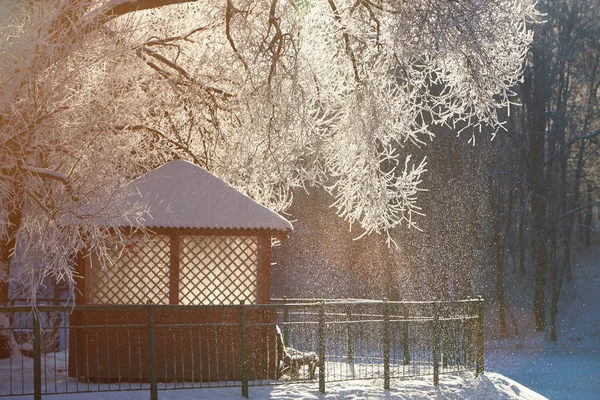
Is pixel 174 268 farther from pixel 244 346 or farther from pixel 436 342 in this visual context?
pixel 436 342

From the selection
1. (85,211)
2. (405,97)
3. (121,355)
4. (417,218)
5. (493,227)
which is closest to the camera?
(85,211)

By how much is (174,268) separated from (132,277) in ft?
2.20

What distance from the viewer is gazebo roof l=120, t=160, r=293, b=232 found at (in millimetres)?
12359

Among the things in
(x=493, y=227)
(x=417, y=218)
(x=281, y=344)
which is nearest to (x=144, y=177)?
(x=281, y=344)

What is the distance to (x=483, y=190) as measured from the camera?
2661 centimetres

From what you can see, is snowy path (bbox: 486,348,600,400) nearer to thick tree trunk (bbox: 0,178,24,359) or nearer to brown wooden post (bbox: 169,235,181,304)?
brown wooden post (bbox: 169,235,181,304)

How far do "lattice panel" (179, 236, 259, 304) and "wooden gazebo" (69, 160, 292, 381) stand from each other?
A: 15 mm

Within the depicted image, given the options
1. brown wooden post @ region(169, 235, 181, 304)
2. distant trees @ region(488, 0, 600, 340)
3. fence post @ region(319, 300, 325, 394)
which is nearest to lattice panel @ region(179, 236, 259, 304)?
brown wooden post @ region(169, 235, 181, 304)

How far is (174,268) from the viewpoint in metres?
12.5

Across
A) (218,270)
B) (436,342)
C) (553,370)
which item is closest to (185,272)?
(218,270)

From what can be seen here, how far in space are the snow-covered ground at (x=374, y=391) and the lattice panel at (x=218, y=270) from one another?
6.04 feet

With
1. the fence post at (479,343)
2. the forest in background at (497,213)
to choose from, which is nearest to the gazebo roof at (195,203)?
the fence post at (479,343)

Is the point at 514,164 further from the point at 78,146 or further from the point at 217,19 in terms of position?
the point at 78,146

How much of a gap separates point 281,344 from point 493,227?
1737 centimetres
